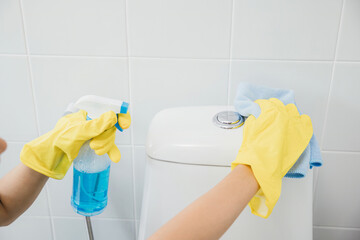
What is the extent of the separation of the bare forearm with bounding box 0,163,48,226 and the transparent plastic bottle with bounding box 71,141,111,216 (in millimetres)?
76

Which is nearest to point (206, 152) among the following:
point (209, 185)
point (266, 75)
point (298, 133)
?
point (209, 185)

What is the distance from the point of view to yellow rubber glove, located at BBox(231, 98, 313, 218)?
48 cm

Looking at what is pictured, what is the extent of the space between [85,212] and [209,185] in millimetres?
282

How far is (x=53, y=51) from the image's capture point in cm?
75

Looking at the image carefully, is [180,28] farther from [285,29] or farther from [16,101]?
[16,101]

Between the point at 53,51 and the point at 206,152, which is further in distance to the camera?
the point at 53,51

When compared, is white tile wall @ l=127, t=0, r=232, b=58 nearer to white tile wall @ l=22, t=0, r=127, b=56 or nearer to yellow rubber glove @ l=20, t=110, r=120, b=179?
white tile wall @ l=22, t=0, r=127, b=56

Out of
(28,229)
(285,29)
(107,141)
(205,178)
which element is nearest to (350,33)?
(285,29)

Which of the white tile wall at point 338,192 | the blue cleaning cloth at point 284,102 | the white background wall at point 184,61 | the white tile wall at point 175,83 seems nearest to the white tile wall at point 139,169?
the white background wall at point 184,61

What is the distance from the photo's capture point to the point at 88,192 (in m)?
0.67

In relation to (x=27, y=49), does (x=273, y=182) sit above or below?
below

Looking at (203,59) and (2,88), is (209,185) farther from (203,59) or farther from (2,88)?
(2,88)

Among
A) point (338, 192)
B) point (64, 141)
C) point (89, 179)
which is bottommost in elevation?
point (338, 192)

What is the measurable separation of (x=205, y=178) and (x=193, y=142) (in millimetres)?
71
